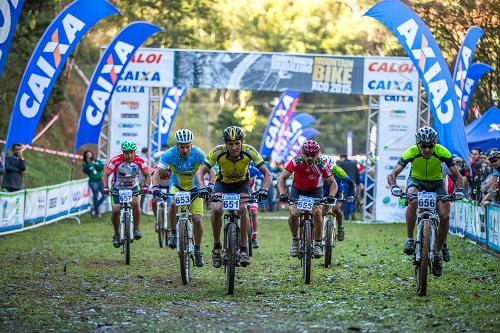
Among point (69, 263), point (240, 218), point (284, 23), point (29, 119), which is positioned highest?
point (284, 23)

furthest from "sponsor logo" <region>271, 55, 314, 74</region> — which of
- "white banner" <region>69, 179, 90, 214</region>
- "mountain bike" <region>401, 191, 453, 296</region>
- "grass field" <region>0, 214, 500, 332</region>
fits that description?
"mountain bike" <region>401, 191, 453, 296</region>

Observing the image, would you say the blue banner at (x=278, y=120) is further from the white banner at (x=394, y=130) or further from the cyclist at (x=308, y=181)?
the cyclist at (x=308, y=181)

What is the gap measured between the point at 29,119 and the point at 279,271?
5.78 meters

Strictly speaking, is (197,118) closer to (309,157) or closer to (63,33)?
(63,33)

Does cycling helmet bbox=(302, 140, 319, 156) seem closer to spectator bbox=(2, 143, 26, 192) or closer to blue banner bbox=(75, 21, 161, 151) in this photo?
blue banner bbox=(75, 21, 161, 151)

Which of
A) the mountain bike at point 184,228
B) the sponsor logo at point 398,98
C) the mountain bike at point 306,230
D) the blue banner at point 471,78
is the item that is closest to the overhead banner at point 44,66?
the mountain bike at point 184,228

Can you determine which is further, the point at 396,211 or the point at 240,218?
the point at 396,211

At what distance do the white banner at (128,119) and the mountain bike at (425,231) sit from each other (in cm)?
1955

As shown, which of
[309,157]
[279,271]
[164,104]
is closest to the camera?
[309,157]

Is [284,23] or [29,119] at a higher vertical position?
[284,23]

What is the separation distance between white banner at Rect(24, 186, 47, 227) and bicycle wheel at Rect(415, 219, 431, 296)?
42.0 ft

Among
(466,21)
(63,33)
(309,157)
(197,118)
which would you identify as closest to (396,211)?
(466,21)

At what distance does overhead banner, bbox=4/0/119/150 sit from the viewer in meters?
17.9

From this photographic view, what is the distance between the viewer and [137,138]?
30.8 meters
